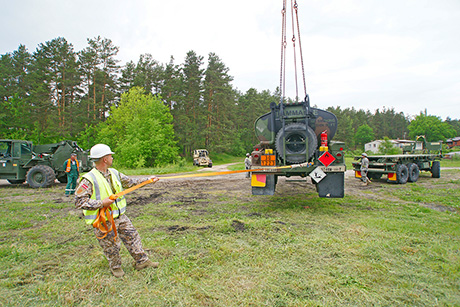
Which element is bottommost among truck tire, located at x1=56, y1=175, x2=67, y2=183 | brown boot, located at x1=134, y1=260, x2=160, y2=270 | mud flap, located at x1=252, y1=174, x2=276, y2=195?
brown boot, located at x1=134, y1=260, x2=160, y2=270

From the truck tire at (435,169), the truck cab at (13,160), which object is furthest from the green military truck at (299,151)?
the truck tire at (435,169)

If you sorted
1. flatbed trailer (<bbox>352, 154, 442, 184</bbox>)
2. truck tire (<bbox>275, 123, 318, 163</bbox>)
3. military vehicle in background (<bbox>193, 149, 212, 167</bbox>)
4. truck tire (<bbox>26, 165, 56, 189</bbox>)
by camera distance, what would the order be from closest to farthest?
truck tire (<bbox>275, 123, 318, 163</bbox>) < truck tire (<bbox>26, 165, 56, 189</bbox>) < flatbed trailer (<bbox>352, 154, 442, 184</bbox>) < military vehicle in background (<bbox>193, 149, 212, 167</bbox>)

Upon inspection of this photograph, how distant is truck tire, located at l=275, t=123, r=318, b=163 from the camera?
652 cm

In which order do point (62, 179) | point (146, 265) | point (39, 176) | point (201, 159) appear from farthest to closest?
point (201, 159)
point (62, 179)
point (39, 176)
point (146, 265)

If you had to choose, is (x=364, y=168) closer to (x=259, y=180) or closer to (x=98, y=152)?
(x=259, y=180)

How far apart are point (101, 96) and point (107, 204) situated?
130 feet

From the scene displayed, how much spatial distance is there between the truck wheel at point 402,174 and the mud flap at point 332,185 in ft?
26.0

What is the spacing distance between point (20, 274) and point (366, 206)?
25.7ft

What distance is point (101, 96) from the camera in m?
37.5

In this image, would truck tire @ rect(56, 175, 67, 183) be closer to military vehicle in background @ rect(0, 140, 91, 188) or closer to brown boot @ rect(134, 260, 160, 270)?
military vehicle in background @ rect(0, 140, 91, 188)

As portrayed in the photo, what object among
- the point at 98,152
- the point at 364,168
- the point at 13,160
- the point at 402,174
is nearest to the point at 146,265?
the point at 98,152

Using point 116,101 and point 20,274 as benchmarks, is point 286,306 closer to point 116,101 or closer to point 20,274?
point 20,274

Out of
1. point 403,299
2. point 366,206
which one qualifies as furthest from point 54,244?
point 366,206

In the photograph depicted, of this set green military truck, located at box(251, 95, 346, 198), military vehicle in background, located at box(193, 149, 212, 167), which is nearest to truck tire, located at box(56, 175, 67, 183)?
green military truck, located at box(251, 95, 346, 198)
